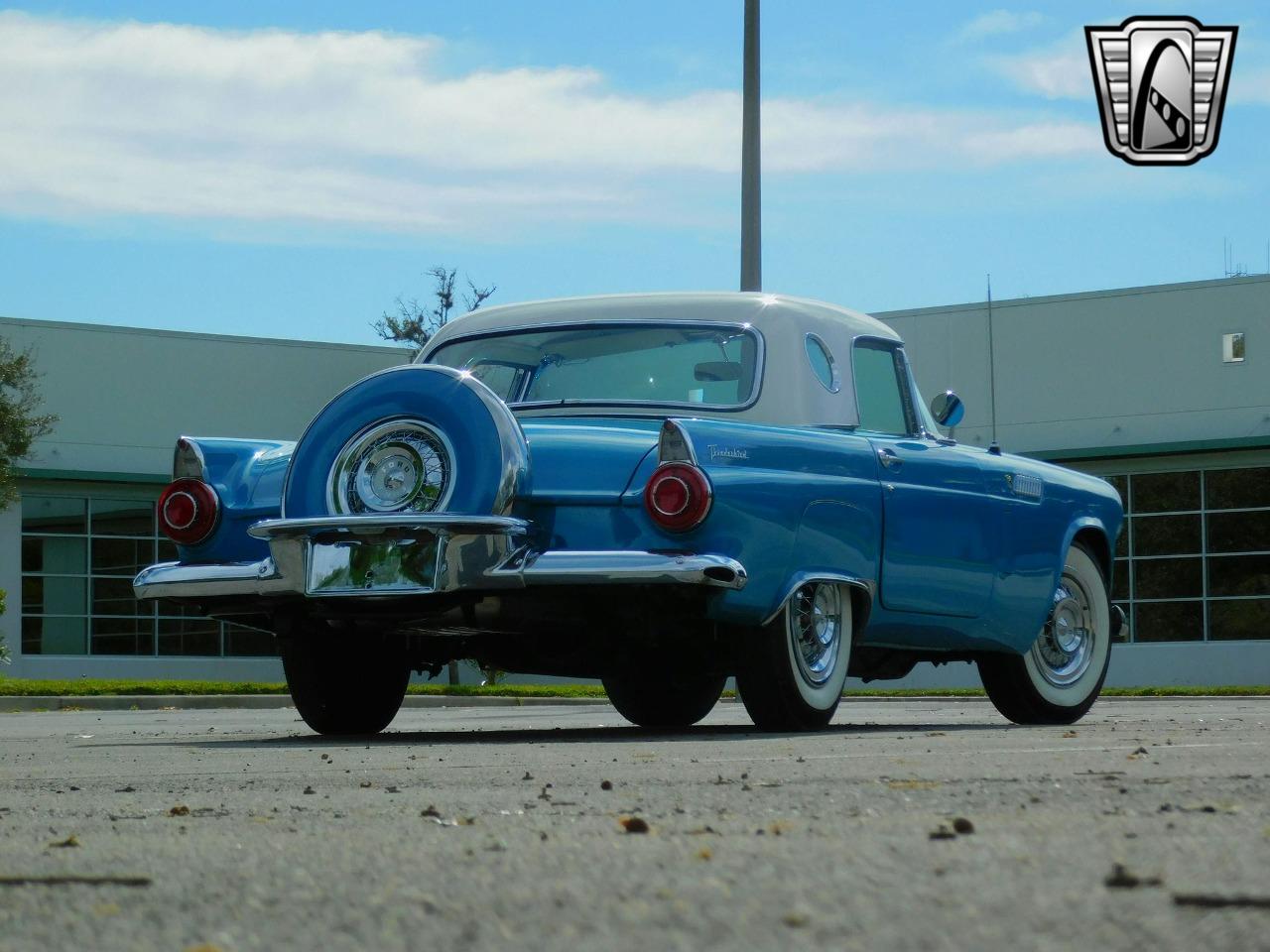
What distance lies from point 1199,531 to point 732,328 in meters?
26.0

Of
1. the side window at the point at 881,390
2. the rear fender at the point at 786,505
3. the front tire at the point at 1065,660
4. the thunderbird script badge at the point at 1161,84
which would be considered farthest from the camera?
the thunderbird script badge at the point at 1161,84

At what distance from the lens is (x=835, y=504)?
325 inches

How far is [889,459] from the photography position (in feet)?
28.5

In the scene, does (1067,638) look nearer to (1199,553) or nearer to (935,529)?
(935,529)

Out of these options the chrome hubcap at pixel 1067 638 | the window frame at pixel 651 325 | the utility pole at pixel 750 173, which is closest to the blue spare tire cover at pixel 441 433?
the window frame at pixel 651 325

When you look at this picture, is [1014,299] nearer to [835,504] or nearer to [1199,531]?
[1199,531]

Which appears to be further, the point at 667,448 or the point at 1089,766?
the point at 667,448

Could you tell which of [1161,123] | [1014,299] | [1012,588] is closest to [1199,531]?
[1014,299]

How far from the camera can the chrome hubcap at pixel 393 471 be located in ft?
25.8

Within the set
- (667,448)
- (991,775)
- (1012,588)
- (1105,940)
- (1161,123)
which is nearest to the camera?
Answer: (1105,940)

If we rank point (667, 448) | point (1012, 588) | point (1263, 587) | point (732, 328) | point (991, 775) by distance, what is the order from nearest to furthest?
point (991, 775) < point (667, 448) < point (732, 328) < point (1012, 588) < point (1263, 587)

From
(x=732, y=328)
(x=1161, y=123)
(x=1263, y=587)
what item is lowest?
(x=1263, y=587)

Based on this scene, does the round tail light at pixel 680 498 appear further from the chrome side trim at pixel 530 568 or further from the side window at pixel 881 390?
the side window at pixel 881 390

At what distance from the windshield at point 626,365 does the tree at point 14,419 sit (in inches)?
888
